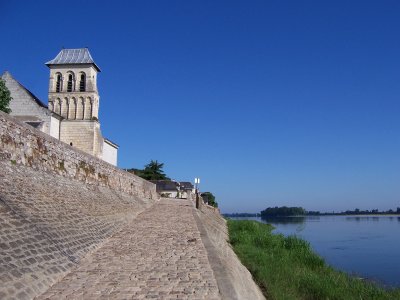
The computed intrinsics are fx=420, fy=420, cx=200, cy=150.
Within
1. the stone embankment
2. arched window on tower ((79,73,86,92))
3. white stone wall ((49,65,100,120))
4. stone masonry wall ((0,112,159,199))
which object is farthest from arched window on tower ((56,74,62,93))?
the stone embankment

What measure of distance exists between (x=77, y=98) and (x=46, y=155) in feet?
108

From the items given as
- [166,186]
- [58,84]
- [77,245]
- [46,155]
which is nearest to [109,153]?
[58,84]

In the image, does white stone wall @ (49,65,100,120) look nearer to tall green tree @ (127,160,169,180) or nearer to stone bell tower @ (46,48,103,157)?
stone bell tower @ (46,48,103,157)

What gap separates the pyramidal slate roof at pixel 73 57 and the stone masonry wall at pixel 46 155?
27.9 metres

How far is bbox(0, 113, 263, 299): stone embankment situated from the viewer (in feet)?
20.1

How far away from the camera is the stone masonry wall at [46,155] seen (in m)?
9.36

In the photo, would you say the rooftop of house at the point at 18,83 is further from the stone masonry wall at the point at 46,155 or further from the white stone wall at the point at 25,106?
the stone masonry wall at the point at 46,155

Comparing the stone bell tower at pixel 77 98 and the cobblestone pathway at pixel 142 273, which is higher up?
the stone bell tower at pixel 77 98

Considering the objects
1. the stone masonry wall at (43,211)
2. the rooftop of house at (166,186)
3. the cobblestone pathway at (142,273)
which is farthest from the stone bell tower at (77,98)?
the cobblestone pathway at (142,273)

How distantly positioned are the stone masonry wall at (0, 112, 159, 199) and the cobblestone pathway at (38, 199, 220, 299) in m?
2.75

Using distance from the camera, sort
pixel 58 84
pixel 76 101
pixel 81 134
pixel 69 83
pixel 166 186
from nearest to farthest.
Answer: pixel 81 134 < pixel 76 101 < pixel 69 83 < pixel 58 84 < pixel 166 186

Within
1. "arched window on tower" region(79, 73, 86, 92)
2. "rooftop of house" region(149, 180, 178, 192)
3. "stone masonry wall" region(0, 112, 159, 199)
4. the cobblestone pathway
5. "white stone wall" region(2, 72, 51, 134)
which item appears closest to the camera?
the cobblestone pathway

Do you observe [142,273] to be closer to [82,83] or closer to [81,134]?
[81,134]

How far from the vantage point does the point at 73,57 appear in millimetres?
44812
